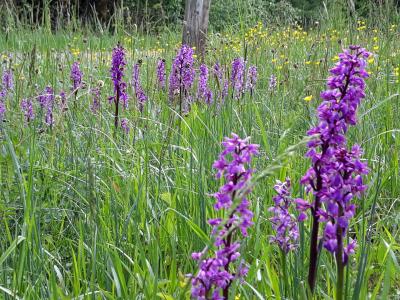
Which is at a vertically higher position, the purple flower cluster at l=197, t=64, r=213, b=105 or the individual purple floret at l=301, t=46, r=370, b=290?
the individual purple floret at l=301, t=46, r=370, b=290

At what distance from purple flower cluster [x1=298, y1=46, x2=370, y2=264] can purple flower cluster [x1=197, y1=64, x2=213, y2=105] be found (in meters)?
2.78

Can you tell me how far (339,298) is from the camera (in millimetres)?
1142

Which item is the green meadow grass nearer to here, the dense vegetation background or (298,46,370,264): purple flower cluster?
(298,46,370,264): purple flower cluster

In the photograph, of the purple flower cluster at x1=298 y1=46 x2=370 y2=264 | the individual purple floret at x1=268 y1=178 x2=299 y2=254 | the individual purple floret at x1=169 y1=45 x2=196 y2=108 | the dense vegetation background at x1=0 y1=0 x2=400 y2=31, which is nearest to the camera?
the purple flower cluster at x1=298 y1=46 x2=370 y2=264

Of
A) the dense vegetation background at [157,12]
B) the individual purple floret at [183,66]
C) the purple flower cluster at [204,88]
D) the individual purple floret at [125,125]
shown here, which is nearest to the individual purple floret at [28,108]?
the individual purple floret at [125,125]

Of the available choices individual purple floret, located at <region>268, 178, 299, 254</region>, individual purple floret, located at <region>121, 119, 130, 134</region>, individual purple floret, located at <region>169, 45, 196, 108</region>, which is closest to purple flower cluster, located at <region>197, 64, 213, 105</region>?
individual purple floret, located at <region>169, 45, 196, 108</region>

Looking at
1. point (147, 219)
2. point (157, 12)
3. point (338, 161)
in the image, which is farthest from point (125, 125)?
point (157, 12)

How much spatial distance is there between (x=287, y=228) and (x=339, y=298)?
0.24 m

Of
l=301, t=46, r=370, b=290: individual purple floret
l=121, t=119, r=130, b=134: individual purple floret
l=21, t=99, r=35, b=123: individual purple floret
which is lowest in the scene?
l=121, t=119, r=130, b=134: individual purple floret

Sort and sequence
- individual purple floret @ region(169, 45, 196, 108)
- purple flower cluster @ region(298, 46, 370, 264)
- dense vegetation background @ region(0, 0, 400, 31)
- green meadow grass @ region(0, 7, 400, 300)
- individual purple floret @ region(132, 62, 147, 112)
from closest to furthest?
purple flower cluster @ region(298, 46, 370, 264) < green meadow grass @ region(0, 7, 400, 300) < individual purple floret @ region(169, 45, 196, 108) < individual purple floret @ region(132, 62, 147, 112) < dense vegetation background @ region(0, 0, 400, 31)

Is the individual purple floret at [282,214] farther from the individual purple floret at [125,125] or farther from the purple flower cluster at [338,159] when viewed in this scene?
the individual purple floret at [125,125]

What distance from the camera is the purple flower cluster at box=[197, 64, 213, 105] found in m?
4.02

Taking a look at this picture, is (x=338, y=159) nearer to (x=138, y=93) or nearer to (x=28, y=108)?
(x=28, y=108)

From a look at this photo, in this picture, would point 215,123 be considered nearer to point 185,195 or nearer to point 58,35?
point 185,195
